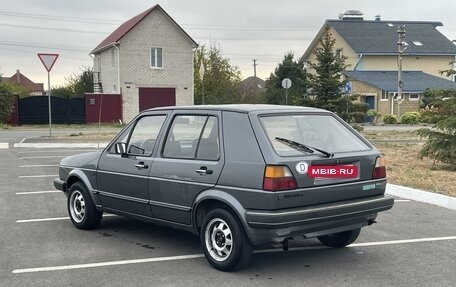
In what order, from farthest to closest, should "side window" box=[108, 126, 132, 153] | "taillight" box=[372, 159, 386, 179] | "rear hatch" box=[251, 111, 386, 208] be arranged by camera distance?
"side window" box=[108, 126, 132, 153], "taillight" box=[372, 159, 386, 179], "rear hatch" box=[251, 111, 386, 208]

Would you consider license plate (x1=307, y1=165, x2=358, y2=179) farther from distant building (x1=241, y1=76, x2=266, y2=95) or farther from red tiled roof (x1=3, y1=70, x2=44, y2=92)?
red tiled roof (x1=3, y1=70, x2=44, y2=92)

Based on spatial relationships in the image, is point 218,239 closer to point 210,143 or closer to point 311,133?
point 210,143

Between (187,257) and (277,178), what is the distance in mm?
1575

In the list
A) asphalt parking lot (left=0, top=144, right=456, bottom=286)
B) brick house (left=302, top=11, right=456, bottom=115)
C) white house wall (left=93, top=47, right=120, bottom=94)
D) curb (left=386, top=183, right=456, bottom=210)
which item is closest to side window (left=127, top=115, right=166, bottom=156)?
asphalt parking lot (left=0, top=144, right=456, bottom=286)

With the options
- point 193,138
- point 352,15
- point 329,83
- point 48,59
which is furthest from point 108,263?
point 352,15

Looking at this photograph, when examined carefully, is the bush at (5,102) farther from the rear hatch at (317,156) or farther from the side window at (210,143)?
the rear hatch at (317,156)

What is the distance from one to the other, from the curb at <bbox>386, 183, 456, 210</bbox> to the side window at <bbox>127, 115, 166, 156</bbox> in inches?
198

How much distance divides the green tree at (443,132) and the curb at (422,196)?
271 centimetres

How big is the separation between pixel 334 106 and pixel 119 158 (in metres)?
15.2

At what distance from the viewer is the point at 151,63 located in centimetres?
3909

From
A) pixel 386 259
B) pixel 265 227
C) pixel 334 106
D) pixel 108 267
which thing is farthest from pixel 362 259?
pixel 334 106

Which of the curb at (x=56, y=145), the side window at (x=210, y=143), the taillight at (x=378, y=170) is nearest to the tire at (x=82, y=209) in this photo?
the side window at (x=210, y=143)

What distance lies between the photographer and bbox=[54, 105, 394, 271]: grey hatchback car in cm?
499

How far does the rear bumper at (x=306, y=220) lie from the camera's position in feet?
16.1
